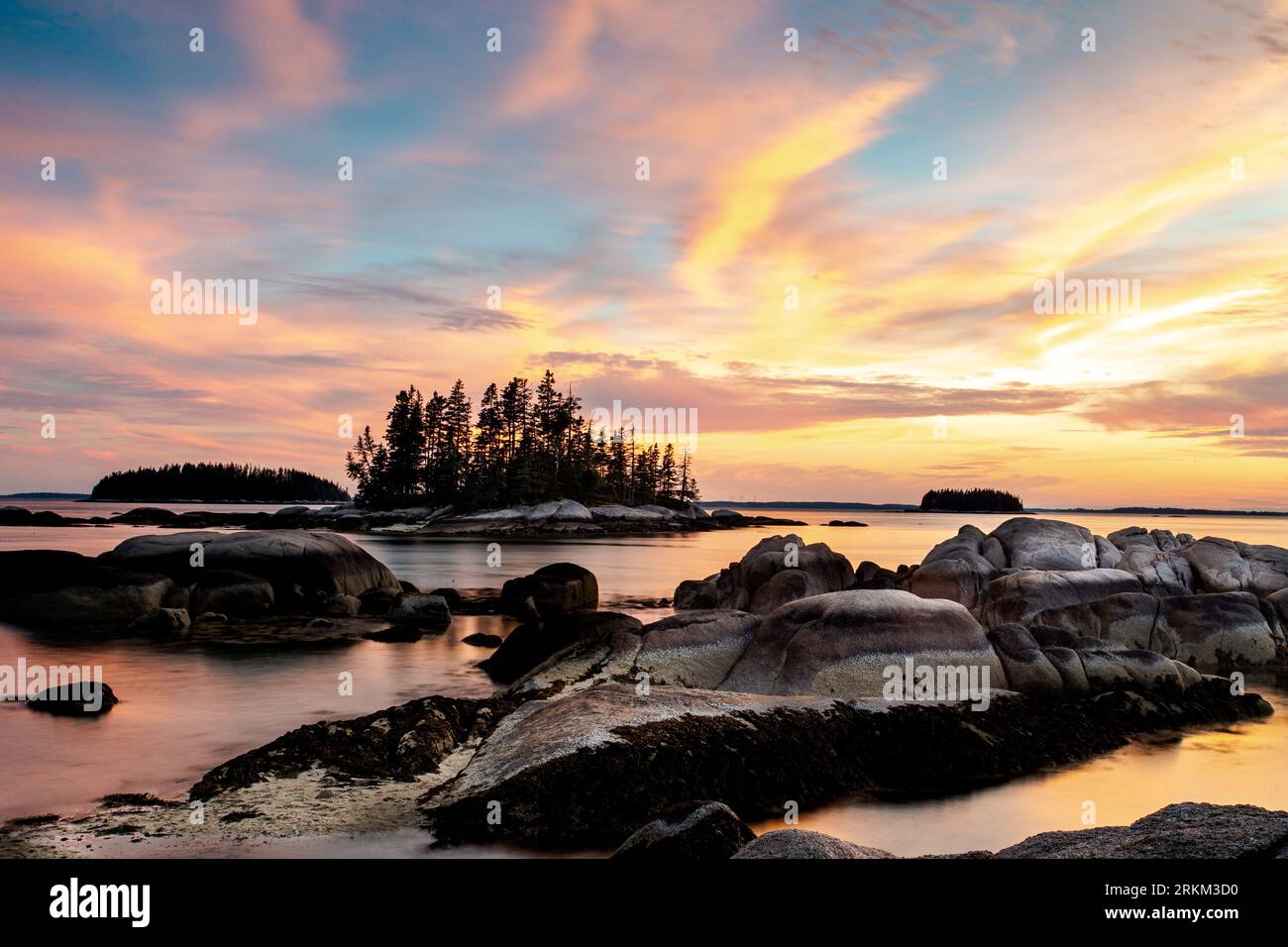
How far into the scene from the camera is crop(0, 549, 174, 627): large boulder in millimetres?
24484

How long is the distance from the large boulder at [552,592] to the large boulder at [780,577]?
3.95 meters

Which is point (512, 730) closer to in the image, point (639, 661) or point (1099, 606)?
point (639, 661)

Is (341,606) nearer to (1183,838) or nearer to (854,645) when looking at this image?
(854,645)

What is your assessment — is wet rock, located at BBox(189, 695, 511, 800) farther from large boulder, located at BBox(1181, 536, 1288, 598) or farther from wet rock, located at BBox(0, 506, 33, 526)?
wet rock, located at BBox(0, 506, 33, 526)

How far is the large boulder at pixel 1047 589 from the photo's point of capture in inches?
799

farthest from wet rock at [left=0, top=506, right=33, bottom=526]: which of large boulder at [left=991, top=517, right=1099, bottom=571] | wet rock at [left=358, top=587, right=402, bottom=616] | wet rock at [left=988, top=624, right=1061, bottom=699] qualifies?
wet rock at [left=988, top=624, right=1061, bottom=699]

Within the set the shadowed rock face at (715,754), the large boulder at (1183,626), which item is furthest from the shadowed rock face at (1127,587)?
the shadowed rock face at (715,754)

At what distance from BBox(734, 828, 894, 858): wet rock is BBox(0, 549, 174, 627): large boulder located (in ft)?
78.5

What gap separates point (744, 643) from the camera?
574 inches

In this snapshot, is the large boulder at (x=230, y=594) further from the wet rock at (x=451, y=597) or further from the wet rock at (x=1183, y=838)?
the wet rock at (x=1183, y=838)

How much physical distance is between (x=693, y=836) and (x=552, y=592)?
892 inches
